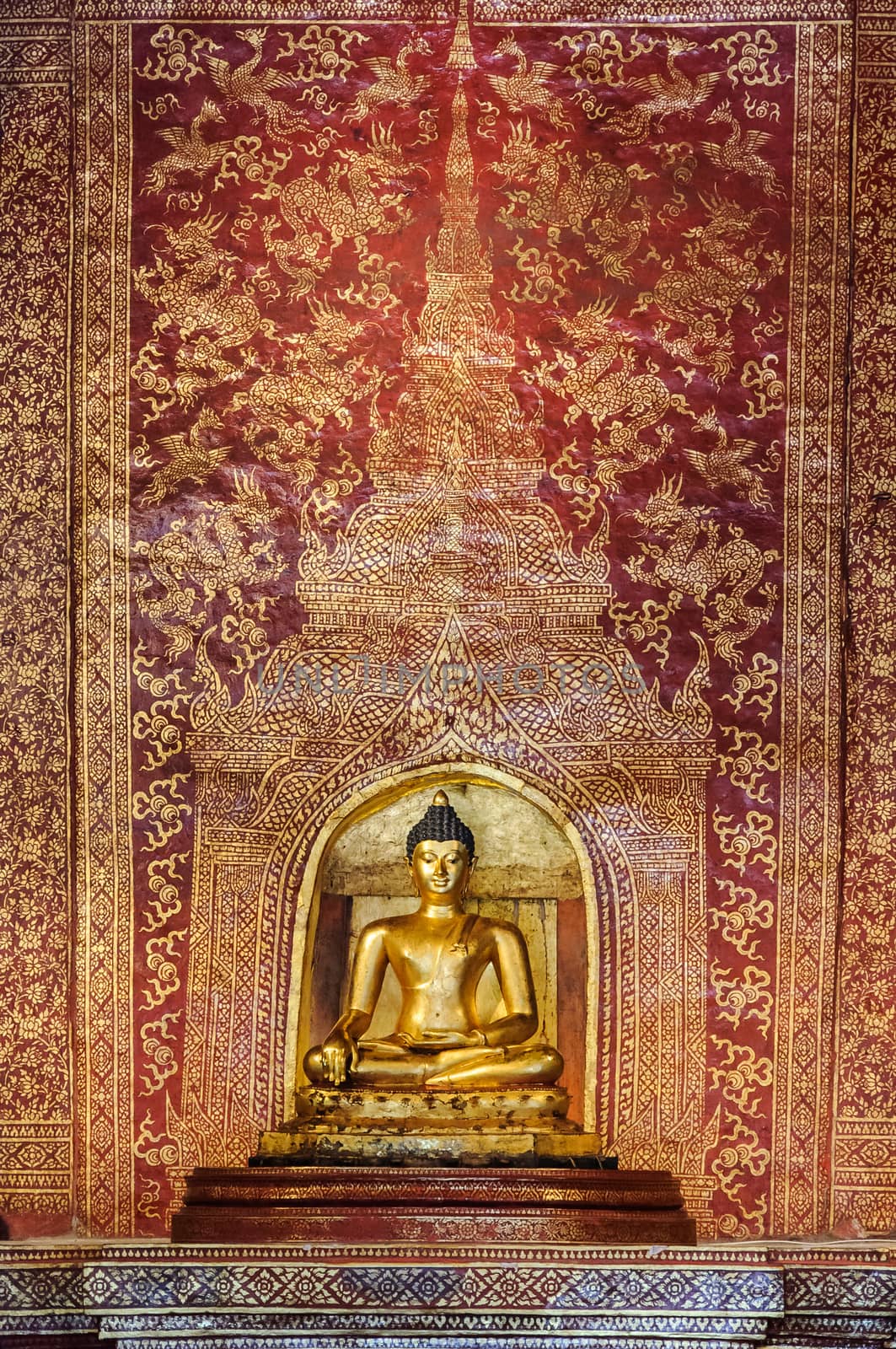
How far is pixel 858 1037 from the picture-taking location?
291 inches

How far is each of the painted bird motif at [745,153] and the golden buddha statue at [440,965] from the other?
7.81 feet

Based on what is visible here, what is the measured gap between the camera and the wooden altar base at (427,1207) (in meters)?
6.49

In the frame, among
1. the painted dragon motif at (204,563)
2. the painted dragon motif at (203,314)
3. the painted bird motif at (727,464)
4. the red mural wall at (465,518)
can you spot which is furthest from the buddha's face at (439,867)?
the painted dragon motif at (203,314)

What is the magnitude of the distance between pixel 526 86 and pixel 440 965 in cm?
302

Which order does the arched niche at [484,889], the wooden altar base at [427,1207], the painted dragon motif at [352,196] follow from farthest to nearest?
1. the arched niche at [484,889]
2. the painted dragon motif at [352,196]
3. the wooden altar base at [427,1207]

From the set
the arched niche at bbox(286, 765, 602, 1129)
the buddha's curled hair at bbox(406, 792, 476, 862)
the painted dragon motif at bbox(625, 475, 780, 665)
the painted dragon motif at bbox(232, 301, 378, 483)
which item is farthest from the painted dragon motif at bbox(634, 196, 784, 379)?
the buddha's curled hair at bbox(406, 792, 476, 862)

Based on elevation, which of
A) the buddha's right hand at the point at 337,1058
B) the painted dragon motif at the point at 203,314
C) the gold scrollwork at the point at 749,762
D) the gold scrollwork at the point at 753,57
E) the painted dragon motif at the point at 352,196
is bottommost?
the buddha's right hand at the point at 337,1058

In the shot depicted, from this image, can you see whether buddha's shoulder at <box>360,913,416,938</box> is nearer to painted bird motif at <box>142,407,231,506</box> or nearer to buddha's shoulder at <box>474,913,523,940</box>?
buddha's shoulder at <box>474,913,523,940</box>

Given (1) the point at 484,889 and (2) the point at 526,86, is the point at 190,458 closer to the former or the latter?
(2) the point at 526,86

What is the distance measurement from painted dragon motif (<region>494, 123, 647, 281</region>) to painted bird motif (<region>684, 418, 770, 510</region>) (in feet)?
2.08

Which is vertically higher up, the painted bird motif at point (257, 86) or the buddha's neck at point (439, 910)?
the painted bird motif at point (257, 86)

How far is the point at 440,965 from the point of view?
7.57 m

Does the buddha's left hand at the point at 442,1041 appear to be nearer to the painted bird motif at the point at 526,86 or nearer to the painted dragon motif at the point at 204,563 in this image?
the painted dragon motif at the point at 204,563

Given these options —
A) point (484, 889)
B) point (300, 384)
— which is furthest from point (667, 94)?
point (484, 889)
